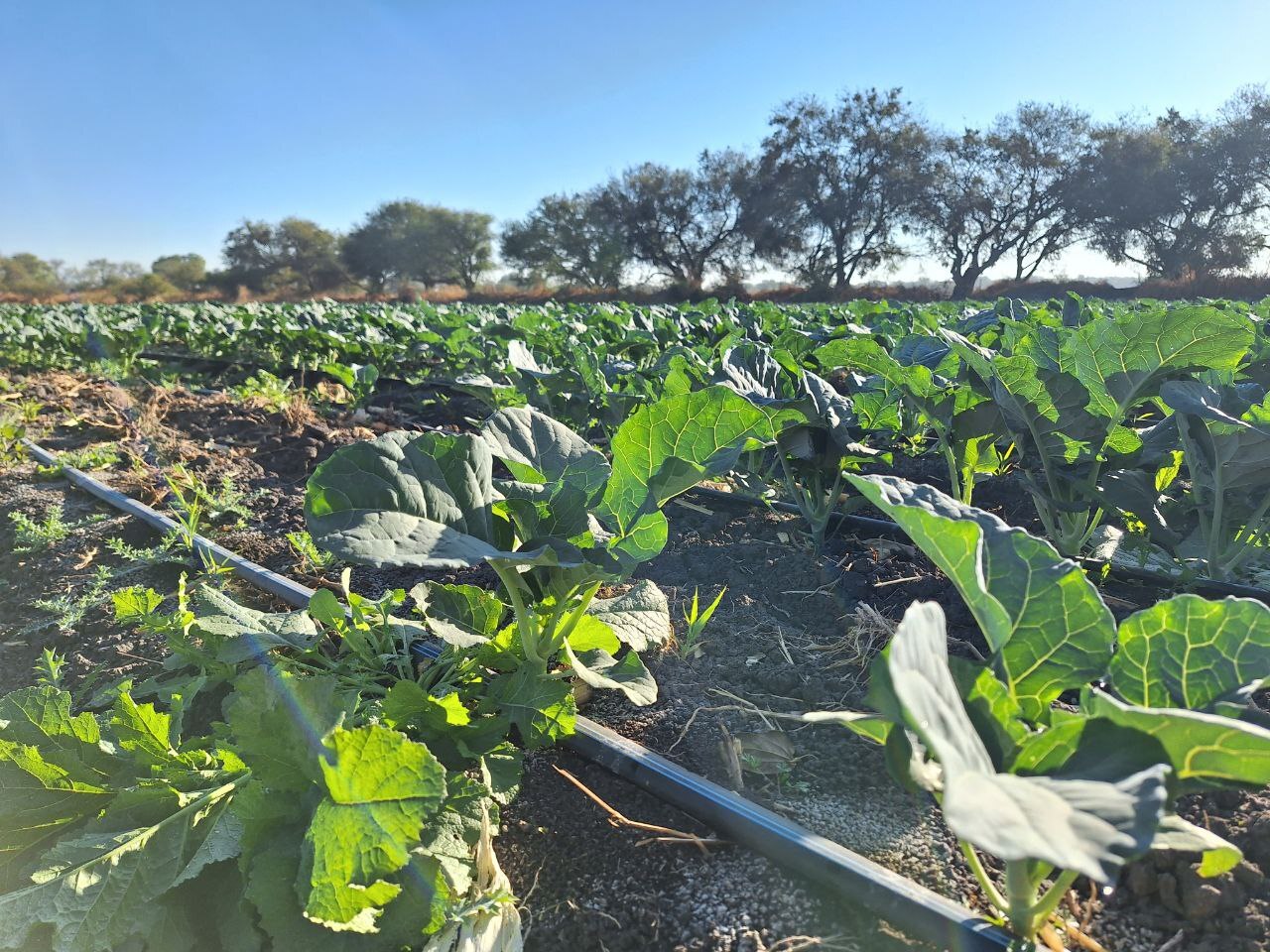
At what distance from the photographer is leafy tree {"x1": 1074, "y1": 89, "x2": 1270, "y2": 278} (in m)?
32.7

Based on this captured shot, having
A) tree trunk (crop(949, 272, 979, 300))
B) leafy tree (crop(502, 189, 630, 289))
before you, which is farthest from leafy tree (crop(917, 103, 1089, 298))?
leafy tree (crop(502, 189, 630, 289))

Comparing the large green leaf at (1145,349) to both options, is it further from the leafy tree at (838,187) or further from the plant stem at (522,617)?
the leafy tree at (838,187)

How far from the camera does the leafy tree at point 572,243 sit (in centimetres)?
4184

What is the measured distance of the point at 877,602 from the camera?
77.9 inches

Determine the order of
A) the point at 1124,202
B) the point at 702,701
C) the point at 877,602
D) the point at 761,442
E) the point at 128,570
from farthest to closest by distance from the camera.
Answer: the point at 1124,202, the point at 128,570, the point at 877,602, the point at 702,701, the point at 761,442

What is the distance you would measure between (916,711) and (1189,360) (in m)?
1.76

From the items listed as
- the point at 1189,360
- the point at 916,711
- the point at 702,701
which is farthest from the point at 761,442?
the point at 1189,360

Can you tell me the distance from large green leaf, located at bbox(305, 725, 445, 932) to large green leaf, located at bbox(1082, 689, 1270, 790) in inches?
30.5

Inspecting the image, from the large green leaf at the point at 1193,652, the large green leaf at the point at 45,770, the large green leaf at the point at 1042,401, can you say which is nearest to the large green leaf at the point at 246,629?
the large green leaf at the point at 45,770

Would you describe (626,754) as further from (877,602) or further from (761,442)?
(877,602)

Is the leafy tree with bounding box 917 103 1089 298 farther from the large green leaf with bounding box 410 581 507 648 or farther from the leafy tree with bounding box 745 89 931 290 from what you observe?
the large green leaf with bounding box 410 581 507 648

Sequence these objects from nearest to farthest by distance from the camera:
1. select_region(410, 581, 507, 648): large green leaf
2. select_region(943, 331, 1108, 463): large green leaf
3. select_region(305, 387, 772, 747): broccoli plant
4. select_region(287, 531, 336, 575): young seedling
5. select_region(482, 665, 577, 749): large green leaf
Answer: select_region(305, 387, 772, 747): broccoli plant → select_region(482, 665, 577, 749): large green leaf → select_region(410, 581, 507, 648): large green leaf → select_region(943, 331, 1108, 463): large green leaf → select_region(287, 531, 336, 575): young seedling

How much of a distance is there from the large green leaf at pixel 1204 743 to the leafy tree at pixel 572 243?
139 ft

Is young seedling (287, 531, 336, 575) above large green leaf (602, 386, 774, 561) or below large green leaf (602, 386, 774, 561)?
below
